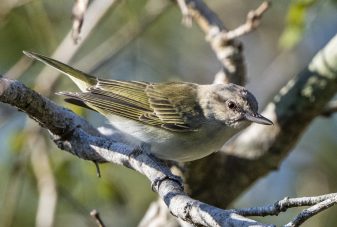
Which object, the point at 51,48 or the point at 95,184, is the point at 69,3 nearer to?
the point at 51,48

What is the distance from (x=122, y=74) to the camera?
19.9 feet

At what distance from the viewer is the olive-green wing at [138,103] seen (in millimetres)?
4129

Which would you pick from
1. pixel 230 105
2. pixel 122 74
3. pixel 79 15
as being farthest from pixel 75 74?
pixel 122 74

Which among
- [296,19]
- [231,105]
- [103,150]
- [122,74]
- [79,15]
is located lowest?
[103,150]

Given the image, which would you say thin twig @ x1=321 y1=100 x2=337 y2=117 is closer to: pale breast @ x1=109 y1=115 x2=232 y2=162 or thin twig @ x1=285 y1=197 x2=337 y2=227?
pale breast @ x1=109 y1=115 x2=232 y2=162

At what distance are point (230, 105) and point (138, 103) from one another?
23.2 inches

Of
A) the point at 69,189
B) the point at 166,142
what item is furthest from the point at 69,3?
the point at 166,142

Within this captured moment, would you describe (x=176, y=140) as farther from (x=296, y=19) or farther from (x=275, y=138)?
(x=296, y=19)

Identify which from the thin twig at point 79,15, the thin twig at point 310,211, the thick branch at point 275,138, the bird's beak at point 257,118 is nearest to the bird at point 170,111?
the bird's beak at point 257,118

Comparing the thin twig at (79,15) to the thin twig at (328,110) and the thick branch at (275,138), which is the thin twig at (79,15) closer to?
the thick branch at (275,138)

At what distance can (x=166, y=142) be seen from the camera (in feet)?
13.1

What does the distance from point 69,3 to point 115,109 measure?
204cm

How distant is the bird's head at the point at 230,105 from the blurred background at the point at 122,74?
0.47m

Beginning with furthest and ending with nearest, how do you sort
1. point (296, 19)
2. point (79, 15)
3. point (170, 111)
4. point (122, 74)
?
1. point (122, 74)
2. point (170, 111)
3. point (296, 19)
4. point (79, 15)
